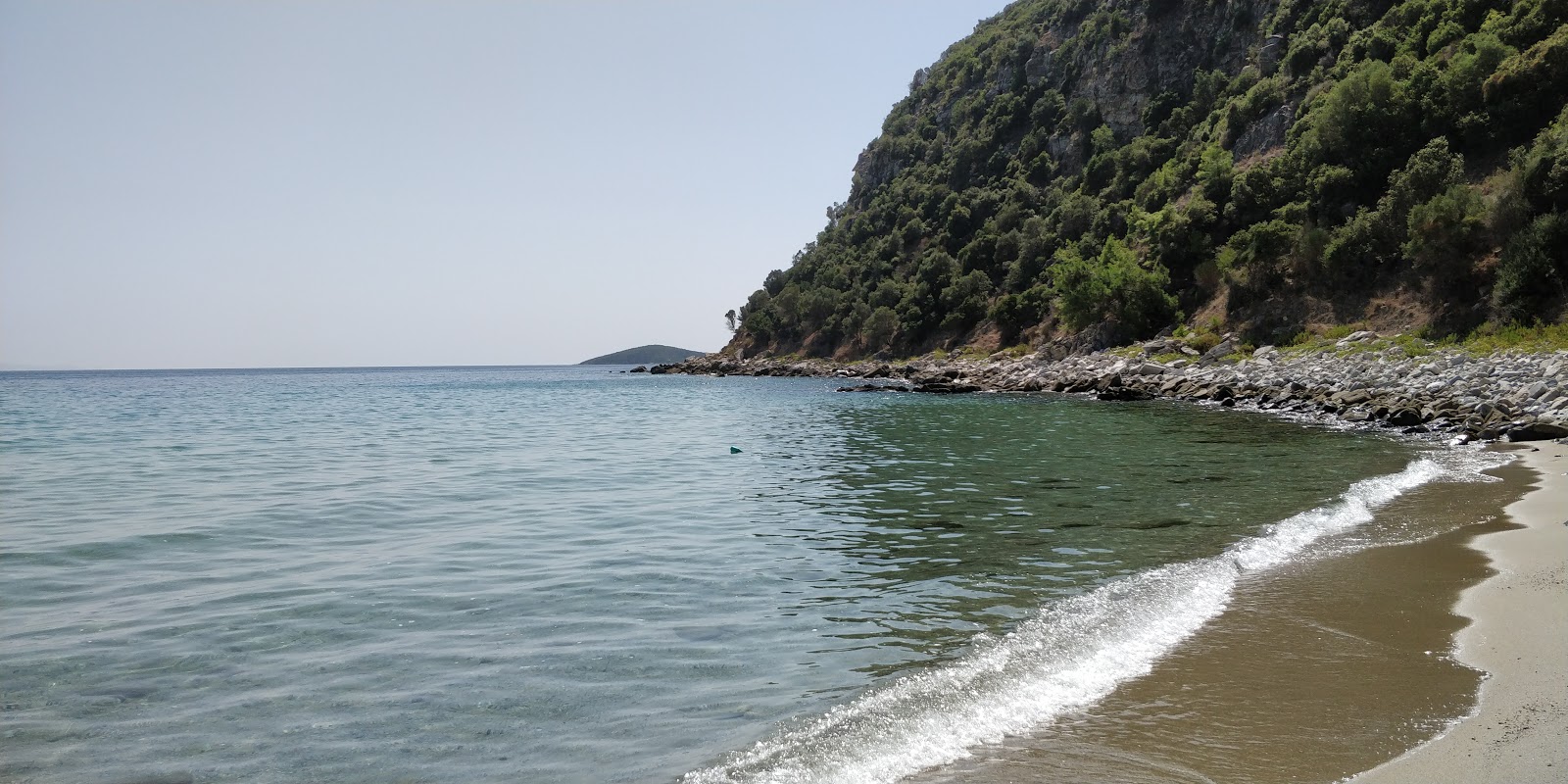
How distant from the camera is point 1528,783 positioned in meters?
5.17

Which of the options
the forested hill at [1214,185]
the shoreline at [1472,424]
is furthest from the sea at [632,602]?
the forested hill at [1214,185]

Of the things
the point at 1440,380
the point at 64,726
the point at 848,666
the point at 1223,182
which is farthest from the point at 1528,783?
the point at 1223,182

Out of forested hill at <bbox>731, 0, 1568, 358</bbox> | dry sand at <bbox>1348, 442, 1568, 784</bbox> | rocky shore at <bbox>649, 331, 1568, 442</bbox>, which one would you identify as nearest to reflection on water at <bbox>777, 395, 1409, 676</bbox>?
dry sand at <bbox>1348, 442, 1568, 784</bbox>

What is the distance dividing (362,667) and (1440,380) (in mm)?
39029

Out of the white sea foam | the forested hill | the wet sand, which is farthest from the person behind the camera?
the forested hill

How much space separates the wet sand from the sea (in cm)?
14

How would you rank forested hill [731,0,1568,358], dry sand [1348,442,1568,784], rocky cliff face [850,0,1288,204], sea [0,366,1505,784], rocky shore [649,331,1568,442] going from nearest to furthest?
dry sand [1348,442,1568,784]
sea [0,366,1505,784]
rocky shore [649,331,1568,442]
forested hill [731,0,1568,358]
rocky cliff face [850,0,1288,204]

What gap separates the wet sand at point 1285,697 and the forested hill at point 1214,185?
41.0m

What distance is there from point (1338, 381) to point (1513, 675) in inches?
1527

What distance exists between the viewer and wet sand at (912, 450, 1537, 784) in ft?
18.7

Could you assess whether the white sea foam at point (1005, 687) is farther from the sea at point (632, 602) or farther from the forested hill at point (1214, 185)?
the forested hill at point (1214, 185)

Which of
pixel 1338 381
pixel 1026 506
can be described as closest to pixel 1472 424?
pixel 1338 381

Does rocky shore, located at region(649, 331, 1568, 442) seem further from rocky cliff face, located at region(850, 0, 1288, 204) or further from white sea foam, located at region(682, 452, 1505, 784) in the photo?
rocky cliff face, located at region(850, 0, 1288, 204)

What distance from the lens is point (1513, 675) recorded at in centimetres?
703
